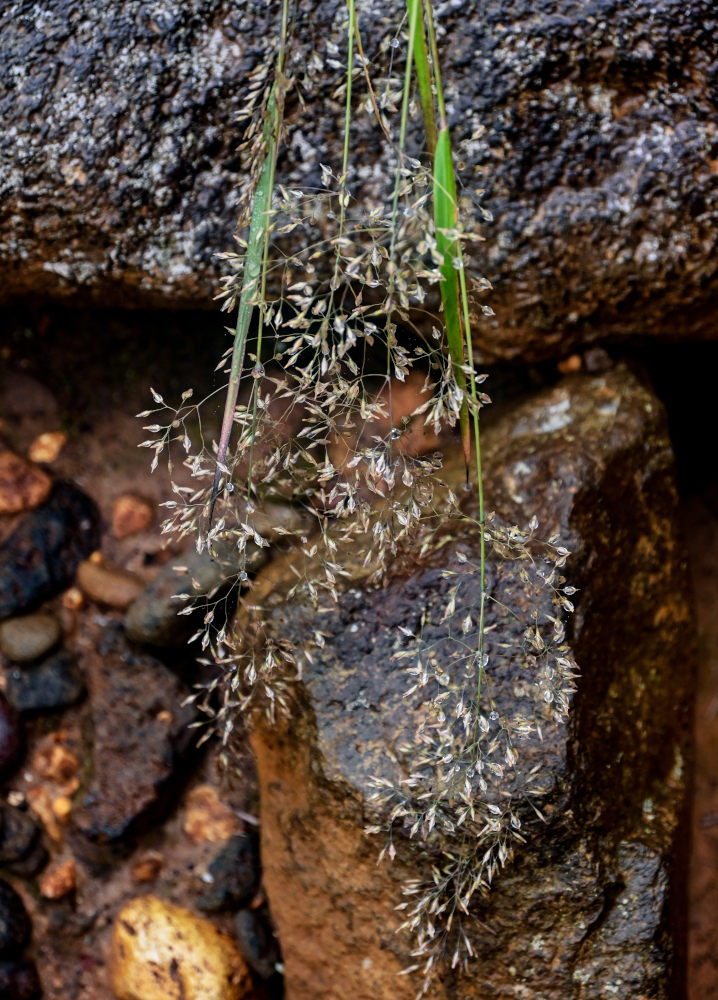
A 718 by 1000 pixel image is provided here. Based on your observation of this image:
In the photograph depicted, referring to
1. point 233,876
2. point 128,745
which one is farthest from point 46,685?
point 233,876

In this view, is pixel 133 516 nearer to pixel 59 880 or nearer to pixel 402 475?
pixel 59 880

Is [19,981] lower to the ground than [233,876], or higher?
lower

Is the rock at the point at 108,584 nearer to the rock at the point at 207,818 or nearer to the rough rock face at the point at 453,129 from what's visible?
the rock at the point at 207,818

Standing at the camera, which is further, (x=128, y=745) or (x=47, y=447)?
(x=47, y=447)

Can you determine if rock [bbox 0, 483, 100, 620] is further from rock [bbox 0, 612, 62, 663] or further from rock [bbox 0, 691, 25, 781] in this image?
rock [bbox 0, 691, 25, 781]

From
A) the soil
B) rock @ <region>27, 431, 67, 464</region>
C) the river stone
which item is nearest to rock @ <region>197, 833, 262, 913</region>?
the soil

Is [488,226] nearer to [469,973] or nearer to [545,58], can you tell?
[545,58]

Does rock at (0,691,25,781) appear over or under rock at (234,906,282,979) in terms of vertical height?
over
